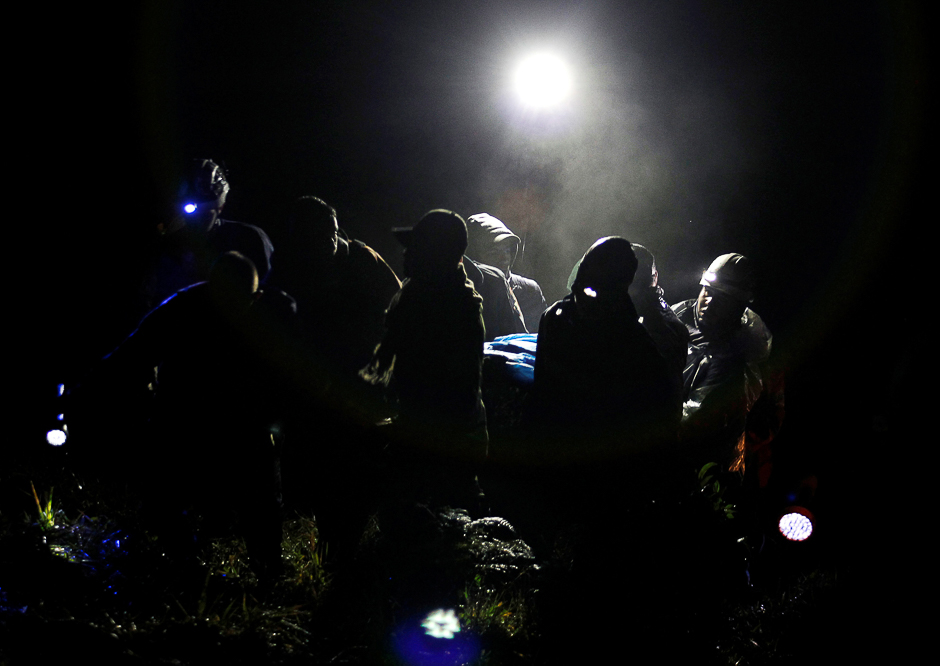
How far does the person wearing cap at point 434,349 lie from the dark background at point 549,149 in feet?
7.78

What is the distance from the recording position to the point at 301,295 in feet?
10.2

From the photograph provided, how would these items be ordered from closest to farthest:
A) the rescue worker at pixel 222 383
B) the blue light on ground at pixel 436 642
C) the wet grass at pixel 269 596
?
1. the wet grass at pixel 269 596
2. the blue light on ground at pixel 436 642
3. the rescue worker at pixel 222 383

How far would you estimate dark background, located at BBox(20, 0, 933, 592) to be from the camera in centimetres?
478

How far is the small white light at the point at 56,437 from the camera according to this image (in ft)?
13.3

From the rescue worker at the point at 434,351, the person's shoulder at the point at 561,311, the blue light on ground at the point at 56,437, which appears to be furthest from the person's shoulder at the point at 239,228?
A: the blue light on ground at the point at 56,437

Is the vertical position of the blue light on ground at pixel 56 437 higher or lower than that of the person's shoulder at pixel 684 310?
lower

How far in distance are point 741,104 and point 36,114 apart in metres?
8.70

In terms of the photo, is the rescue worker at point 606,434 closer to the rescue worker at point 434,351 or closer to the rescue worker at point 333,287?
the rescue worker at point 434,351

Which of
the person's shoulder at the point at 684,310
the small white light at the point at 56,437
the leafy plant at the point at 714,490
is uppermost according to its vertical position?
the person's shoulder at the point at 684,310

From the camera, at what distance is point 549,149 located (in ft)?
29.0

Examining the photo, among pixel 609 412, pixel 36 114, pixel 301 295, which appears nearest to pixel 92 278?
pixel 36 114

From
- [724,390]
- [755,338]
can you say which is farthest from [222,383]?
[755,338]

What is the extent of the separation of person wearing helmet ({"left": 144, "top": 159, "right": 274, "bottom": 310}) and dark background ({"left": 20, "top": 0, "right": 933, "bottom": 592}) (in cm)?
77

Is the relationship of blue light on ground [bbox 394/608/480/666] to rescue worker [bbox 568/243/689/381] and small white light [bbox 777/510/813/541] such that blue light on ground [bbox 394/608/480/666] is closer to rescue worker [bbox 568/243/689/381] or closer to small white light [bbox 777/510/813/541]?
rescue worker [bbox 568/243/689/381]
